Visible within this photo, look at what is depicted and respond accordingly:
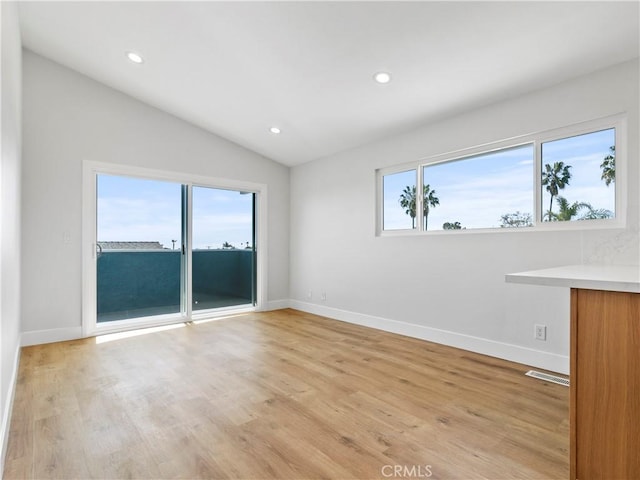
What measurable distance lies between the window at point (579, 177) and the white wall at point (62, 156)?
4.16 metres

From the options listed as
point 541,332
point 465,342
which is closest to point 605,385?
point 541,332

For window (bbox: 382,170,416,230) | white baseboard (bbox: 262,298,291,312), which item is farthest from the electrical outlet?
white baseboard (bbox: 262,298,291,312)

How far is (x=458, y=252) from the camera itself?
3.28 metres

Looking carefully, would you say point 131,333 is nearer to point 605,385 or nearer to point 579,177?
point 605,385

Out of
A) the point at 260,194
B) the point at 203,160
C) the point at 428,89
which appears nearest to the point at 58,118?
the point at 203,160

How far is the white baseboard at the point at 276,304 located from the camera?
518cm

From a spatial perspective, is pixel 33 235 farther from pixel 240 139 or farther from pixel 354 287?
pixel 354 287

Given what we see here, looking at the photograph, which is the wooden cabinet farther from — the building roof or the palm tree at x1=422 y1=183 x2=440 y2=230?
the building roof

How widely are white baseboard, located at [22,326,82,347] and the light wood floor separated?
23cm

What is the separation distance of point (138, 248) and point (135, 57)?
6.98ft

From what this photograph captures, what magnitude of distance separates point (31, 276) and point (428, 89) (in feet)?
14.0

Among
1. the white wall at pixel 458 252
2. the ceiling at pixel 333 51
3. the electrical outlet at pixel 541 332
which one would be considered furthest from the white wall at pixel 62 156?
the electrical outlet at pixel 541 332

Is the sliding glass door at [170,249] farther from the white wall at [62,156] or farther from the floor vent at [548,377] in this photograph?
the floor vent at [548,377]

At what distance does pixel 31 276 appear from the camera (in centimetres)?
334
